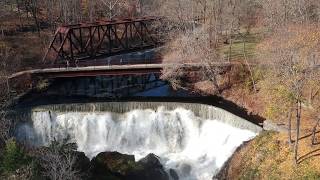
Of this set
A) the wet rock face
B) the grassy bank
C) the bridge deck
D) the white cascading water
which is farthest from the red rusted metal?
the grassy bank

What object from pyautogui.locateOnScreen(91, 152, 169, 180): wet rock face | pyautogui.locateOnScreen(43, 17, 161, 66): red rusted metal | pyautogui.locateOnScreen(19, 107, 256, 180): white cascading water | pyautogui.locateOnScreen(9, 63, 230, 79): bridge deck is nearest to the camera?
pyautogui.locateOnScreen(91, 152, 169, 180): wet rock face

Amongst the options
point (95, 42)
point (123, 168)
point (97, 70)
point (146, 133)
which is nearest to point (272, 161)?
point (123, 168)

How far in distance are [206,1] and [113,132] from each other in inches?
1141

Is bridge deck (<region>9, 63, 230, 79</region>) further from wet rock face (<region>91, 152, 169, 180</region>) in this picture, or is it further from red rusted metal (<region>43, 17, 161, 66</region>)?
wet rock face (<region>91, 152, 169, 180</region>)

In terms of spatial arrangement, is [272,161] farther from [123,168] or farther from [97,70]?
[97,70]

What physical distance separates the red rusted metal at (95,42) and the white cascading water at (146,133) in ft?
35.5

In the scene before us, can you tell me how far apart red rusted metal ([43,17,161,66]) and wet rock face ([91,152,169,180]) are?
21.7 m

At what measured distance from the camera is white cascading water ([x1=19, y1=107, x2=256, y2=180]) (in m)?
40.2

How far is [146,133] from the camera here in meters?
44.0

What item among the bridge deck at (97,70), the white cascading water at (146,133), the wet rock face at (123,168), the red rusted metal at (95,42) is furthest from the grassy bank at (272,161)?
the red rusted metal at (95,42)

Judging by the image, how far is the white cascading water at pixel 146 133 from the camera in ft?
132

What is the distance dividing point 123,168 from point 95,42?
143 feet

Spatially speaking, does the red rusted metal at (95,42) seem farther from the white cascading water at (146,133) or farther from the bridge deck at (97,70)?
the white cascading water at (146,133)

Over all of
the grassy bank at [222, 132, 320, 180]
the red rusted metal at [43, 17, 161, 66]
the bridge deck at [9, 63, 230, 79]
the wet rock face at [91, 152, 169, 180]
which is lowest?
the wet rock face at [91, 152, 169, 180]
